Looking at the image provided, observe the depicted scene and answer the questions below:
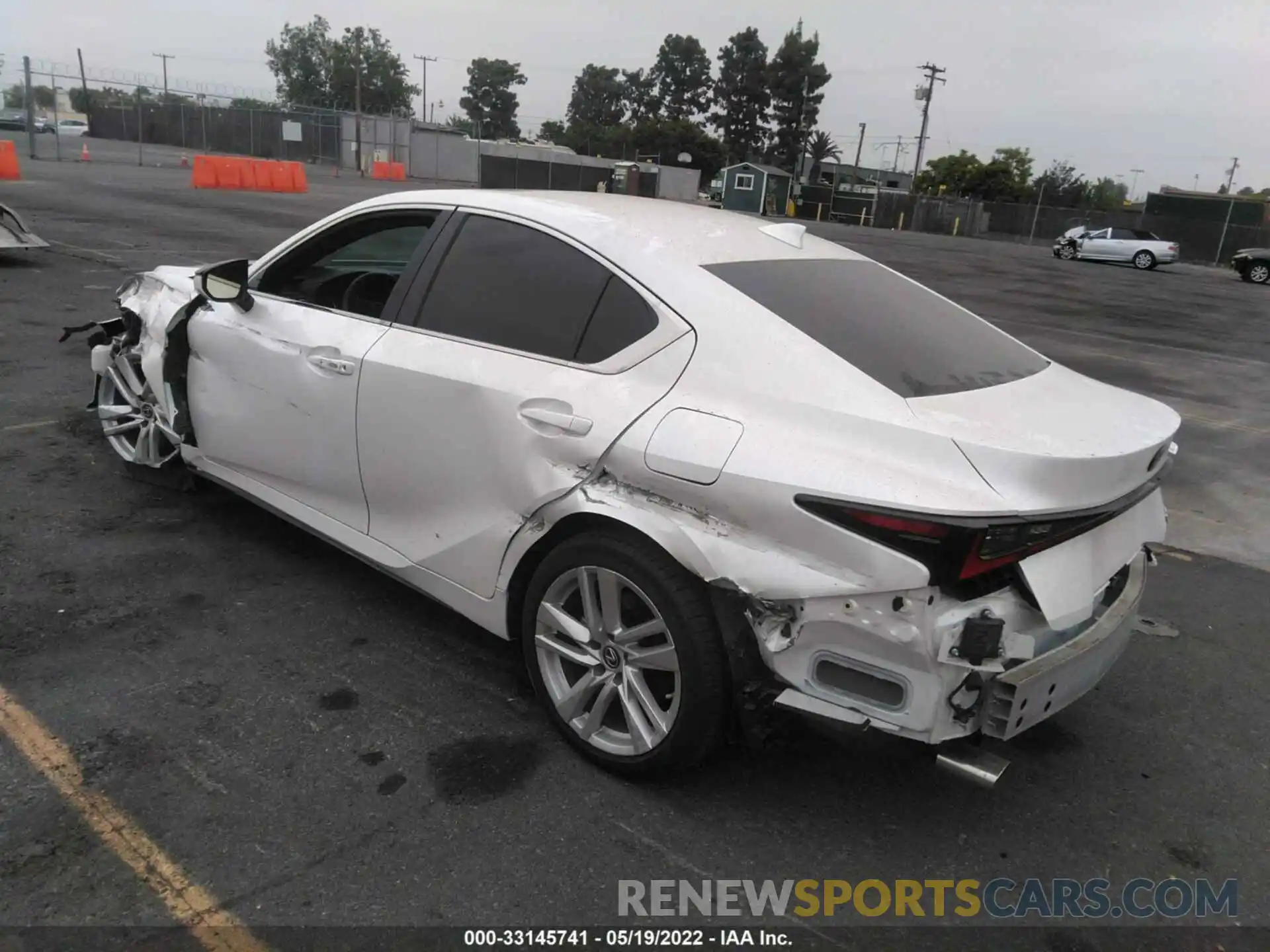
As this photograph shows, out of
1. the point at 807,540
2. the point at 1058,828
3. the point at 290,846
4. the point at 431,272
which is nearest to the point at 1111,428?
the point at 807,540

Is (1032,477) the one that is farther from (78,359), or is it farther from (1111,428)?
(78,359)

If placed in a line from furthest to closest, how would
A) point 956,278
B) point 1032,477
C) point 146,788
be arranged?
point 956,278
point 146,788
point 1032,477

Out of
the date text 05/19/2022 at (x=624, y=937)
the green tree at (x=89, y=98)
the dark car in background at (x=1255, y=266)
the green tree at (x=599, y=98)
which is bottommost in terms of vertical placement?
the date text 05/19/2022 at (x=624, y=937)

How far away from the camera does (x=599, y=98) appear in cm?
11981

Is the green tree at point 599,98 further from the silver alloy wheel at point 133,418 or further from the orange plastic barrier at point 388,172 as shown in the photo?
the silver alloy wheel at point 133,418

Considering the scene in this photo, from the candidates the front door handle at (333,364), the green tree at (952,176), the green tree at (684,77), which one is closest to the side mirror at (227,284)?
the front door handle at (333,364)

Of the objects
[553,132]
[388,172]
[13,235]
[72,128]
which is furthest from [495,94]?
[13,235]

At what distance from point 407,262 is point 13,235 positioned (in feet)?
30.5

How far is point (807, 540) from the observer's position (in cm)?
235

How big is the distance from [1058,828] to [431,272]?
109 inches

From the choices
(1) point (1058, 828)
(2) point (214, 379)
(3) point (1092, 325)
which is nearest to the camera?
(1) point (1058, 828)

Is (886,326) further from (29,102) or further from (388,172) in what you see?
(388,172)

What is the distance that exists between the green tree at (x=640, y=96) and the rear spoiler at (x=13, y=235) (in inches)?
4133

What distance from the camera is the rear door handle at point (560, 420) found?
109 inches
